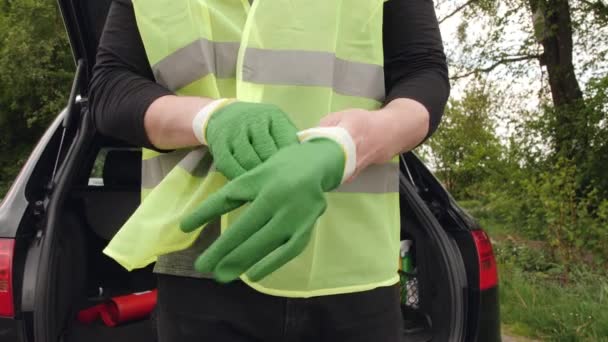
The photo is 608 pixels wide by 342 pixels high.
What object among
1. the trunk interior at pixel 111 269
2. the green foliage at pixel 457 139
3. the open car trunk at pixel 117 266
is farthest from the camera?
the green foliage at pixel 457 139

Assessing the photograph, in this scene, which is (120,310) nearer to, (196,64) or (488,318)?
(488,318)

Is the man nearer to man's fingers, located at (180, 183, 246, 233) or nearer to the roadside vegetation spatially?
man's fingers, located at (180, 183, 246, 233)

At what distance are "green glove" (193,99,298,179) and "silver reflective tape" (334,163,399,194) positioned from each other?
0.78ft

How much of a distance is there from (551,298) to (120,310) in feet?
8.86

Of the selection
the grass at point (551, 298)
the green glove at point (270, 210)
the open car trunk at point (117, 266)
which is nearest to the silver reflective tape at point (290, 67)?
the green glove at point (270, 210)

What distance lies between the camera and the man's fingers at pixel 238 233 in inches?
34.0

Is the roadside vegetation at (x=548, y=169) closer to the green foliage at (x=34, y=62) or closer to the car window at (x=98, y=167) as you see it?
the car window at (x=98, y=167)

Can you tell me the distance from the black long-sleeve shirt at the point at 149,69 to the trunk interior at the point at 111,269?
137 cm

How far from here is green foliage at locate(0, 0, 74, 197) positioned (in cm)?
1931

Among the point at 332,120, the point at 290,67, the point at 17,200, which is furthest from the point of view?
the point at 17,200

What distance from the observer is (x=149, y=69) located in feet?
3.87

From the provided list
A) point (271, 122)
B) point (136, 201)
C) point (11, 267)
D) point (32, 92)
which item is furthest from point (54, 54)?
point (271, 122)

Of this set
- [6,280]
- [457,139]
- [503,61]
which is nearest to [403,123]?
[6,280]

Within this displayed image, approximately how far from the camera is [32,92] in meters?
20.2
